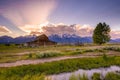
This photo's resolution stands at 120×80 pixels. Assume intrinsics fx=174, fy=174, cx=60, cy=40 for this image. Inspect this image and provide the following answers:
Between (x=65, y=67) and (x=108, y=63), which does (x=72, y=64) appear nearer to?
(x=65, y=67)

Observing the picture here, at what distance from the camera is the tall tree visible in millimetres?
72938

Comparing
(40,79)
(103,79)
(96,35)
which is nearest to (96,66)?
(103,79)

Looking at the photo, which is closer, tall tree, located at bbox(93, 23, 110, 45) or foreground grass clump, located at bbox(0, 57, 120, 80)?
foreground grass clump, located at bbox(0, 57, 120, 80)

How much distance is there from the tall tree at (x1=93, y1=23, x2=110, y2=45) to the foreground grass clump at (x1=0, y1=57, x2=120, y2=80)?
50583 millimetres

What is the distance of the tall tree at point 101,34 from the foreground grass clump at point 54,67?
50.6 meters

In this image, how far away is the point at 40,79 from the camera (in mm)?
10758

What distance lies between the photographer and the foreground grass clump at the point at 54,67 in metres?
16.5

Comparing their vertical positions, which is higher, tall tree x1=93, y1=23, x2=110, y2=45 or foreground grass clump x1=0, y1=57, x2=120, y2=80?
tall tree x1=93, y1=23, x2=110, y2=45

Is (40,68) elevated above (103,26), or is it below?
below

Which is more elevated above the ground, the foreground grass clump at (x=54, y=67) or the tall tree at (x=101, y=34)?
the tall tree at (x=101, y=34)

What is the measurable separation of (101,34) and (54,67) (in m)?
57.7

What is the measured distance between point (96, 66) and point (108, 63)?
200cm

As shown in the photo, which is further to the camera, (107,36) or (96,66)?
(107,36)

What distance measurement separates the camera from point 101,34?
73.5 metres
